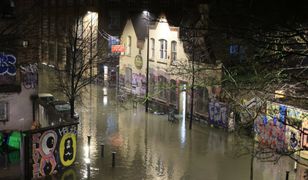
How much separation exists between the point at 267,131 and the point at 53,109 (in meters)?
11.4

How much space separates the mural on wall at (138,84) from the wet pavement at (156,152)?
6.46m

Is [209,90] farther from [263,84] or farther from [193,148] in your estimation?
[263,84]

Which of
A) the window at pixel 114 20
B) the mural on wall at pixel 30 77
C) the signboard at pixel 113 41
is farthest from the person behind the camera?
the window at pixel 114 20

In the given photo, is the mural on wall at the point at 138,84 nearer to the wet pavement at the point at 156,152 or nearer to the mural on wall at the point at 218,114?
the wet pavement at the point at 156,152

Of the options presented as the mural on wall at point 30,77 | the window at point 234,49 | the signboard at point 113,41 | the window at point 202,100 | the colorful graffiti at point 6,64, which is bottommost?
the window at point 202,100

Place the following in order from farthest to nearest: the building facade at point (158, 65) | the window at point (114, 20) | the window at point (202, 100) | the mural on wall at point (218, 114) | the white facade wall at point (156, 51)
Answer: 1. the window at point (114, 20)
2. the white facade wall at point (156, 51)
3. the building facade at point (158, 65)
4. the window at point (202, 100)
5. the mural on wall at point (218, 114)

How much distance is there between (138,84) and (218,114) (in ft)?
41.0

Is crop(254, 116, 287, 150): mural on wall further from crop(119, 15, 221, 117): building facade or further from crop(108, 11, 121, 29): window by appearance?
crop(108, 11, 121, 29): window

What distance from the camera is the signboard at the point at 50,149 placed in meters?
16.9

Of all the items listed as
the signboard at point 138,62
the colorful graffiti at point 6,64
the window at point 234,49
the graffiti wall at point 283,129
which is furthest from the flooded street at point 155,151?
the window at point 234,49

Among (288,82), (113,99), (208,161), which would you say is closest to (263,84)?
(288,82)

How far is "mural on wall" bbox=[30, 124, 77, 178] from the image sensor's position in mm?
16953

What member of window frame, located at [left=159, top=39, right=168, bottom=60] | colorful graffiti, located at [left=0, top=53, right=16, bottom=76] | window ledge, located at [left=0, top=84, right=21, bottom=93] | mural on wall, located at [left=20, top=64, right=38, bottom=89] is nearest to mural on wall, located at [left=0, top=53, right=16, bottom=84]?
colorful graffiti, located at [left=0, top=53, right=16, bottom=76]

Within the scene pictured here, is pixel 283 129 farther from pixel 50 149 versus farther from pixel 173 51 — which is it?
pixel 173 51
